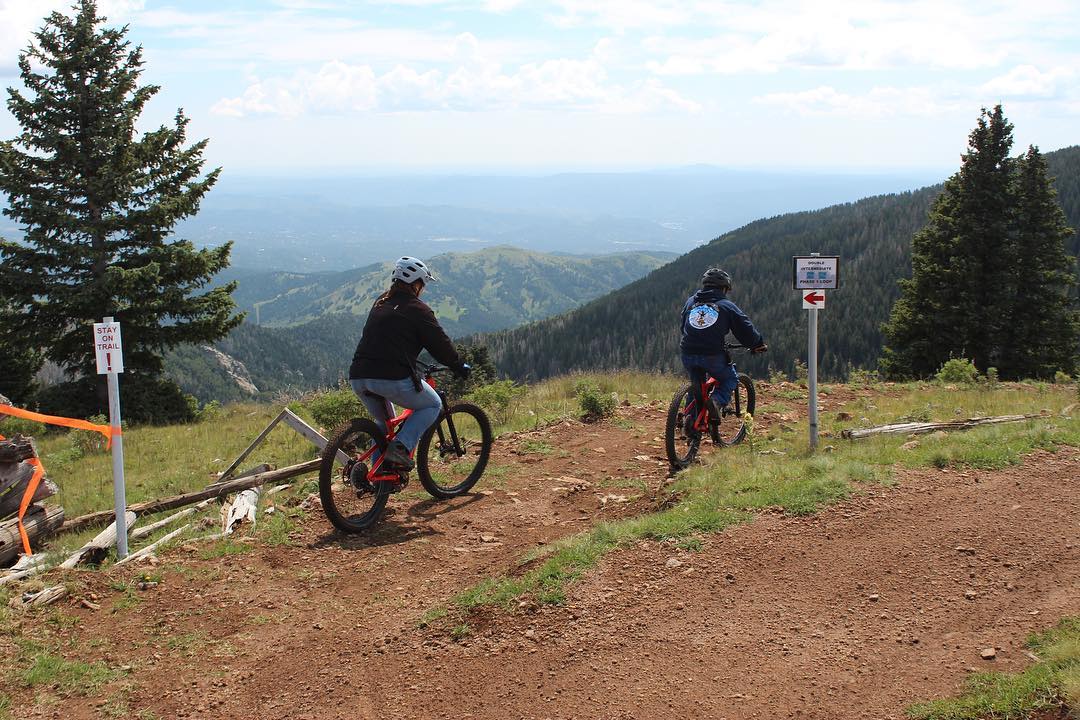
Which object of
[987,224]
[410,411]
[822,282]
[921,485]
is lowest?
[921,485]

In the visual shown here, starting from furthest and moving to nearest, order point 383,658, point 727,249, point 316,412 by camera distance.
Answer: point 727,249 < point 316,412 < point 383,658

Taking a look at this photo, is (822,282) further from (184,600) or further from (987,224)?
(987,224)

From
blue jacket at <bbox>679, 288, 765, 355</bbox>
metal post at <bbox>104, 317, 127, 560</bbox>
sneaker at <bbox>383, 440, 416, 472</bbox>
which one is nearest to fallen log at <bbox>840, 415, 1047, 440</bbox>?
blue jacket at <bbox>679, 288, 765, 355</bbox>

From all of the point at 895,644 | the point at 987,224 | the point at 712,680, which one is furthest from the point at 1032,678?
the point at 987,224

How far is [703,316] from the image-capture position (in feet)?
29.5

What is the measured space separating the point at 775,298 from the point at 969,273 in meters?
98.8

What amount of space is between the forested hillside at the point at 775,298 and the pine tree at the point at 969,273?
202 feet

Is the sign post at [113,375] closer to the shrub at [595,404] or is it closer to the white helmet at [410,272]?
the white helmet at [410,272]

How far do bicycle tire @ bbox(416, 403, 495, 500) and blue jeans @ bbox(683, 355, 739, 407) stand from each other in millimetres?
2510

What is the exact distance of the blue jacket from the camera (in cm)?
889

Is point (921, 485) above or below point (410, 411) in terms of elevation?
below

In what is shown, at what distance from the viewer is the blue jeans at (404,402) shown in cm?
748

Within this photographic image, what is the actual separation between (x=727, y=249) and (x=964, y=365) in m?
144

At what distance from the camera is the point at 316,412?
12.4 metres
